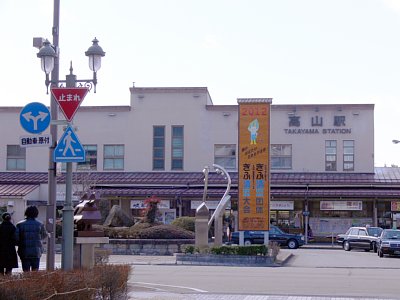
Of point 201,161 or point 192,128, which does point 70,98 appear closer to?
point 192,128

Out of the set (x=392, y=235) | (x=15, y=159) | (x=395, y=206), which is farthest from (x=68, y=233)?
(x=15, y=159)

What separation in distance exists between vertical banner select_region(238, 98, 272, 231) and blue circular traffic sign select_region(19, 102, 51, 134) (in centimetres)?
2028

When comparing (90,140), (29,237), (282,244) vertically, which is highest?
(90,140)

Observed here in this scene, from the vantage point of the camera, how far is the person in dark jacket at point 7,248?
1372 cm

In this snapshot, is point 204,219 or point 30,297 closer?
point 30,297

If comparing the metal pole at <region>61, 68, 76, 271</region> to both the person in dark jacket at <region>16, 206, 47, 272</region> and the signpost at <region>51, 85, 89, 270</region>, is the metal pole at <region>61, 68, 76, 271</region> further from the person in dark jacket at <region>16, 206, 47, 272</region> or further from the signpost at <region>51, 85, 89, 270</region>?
the person in dark jacket at <region>16, 206, 47, 272</region>

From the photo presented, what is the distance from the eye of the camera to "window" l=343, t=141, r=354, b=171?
56.2 m

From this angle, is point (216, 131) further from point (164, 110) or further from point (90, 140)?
point (90, 140)

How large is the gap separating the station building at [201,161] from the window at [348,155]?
0.08 meters

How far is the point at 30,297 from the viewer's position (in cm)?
973

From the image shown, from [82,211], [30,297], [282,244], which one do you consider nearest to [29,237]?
[82,211]

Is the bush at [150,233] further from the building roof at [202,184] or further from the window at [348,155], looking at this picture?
the window at [348,155]

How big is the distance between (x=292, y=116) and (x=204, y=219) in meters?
25.8

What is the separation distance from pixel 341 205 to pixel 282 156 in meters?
6.37
